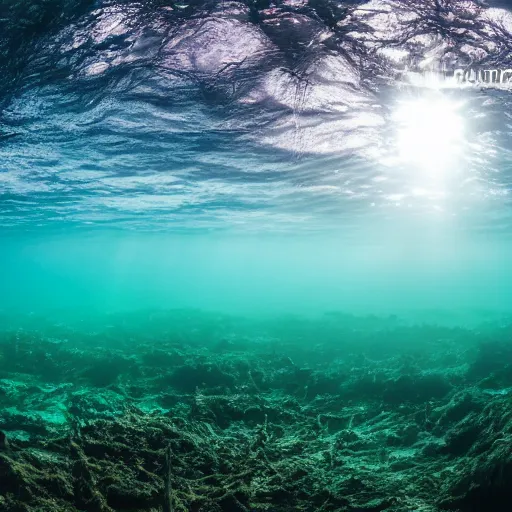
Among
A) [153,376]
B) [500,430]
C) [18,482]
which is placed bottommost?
[153,376]

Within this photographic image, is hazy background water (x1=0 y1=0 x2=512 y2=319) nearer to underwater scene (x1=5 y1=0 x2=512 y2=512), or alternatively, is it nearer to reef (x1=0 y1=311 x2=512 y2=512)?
underwater scene (x1=5 y1=0 x2=512 y2=512)

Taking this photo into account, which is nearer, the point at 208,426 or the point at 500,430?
the point at 500,430

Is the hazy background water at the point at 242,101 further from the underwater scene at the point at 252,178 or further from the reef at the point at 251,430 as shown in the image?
the reef at the point at 251,430

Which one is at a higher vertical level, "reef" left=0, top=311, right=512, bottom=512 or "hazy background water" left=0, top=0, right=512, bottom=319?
"hazy background water" left=0, top=0, right=512, bottom=319

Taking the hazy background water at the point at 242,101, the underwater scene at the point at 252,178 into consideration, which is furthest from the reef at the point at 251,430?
the hazy background water at the point at 242,101

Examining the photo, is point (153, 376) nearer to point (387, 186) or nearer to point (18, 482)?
point (18, 482)

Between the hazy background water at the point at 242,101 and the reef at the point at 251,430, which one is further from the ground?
the hazy background water at the point at 242,101

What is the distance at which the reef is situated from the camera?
531 centimetres

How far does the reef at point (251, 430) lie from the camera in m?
5.31

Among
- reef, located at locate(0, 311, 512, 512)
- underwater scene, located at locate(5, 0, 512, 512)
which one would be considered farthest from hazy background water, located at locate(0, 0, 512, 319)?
reef, located at locate(0, 311, 512, 512)

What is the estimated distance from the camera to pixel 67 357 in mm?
19531

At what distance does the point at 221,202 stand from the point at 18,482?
20010 millimetres

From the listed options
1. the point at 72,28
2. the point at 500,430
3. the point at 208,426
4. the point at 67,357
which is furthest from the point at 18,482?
the point at 67,357

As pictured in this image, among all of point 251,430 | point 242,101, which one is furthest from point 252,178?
point 251,430
